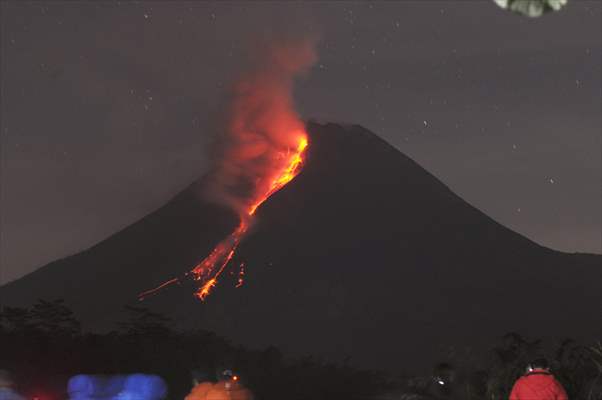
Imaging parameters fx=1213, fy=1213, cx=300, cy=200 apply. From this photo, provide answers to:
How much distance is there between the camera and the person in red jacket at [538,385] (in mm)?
7516

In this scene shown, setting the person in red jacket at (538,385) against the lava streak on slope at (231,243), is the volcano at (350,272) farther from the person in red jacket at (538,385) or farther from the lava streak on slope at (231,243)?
the person in red jacket at (538,385)

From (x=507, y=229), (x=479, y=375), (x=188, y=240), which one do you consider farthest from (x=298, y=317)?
(x=479, y=375)

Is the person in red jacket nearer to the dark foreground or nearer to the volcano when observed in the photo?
the dark foreground

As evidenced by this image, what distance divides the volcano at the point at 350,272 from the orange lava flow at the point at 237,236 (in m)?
1.21

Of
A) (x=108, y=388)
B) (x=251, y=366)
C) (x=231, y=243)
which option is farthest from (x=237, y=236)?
(x=108, y=388)

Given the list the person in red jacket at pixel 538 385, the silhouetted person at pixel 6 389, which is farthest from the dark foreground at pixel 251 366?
the person in red jacket at pixel 538 385

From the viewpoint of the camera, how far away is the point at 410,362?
119 metres

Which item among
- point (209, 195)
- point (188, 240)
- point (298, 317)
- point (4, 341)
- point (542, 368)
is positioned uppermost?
point (209, 195)

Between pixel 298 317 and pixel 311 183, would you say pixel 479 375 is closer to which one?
pixel 298 317

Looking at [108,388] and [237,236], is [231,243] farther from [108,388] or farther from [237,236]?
[108,388]

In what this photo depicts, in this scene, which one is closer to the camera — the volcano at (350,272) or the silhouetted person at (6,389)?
the silhouetted person at (6,389)

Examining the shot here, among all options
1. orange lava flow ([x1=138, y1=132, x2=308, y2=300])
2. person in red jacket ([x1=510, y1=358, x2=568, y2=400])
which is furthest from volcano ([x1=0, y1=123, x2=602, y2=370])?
person in red jacket ([x1=510, y1=358, x2=568, y2=400])

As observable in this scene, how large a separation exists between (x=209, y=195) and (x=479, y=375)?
5364 inches

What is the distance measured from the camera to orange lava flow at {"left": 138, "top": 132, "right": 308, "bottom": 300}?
127812 mm
